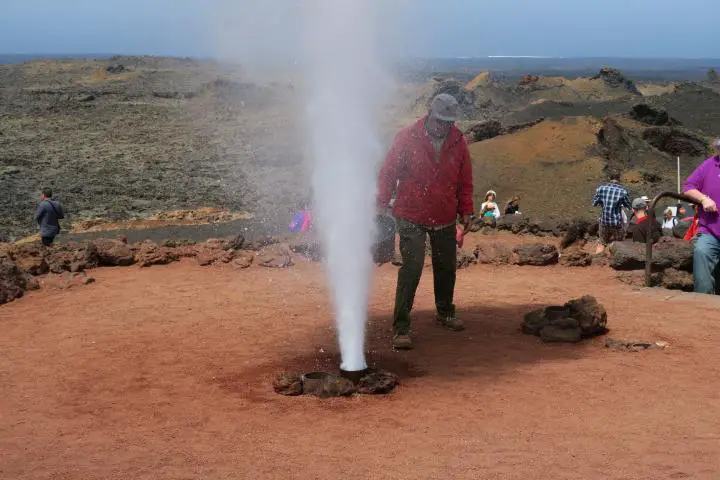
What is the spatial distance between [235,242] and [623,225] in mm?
5489

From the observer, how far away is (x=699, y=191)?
689 cm

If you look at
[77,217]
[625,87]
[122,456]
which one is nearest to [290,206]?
[77,217]

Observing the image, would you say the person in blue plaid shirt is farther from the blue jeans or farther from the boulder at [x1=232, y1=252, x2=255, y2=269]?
the boulder at [x1=232, y1=252, x2=255, y2=269]

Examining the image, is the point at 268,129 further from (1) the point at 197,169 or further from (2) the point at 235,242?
(2) the point at 235,242

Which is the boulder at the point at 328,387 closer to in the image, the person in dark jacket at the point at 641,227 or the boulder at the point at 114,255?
the boulder at the point at 114,255

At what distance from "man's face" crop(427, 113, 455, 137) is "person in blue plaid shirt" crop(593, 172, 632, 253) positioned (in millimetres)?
6189

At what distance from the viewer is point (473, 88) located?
144 ft

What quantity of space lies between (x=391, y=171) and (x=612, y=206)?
6.56 metres

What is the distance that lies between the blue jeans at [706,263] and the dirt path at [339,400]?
0.26m

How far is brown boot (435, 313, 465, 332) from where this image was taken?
21.5 feet

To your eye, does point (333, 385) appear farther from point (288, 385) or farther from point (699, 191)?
point (699, 191)

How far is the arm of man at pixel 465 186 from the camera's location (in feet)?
20.3

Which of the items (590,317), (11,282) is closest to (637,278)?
(590,317)

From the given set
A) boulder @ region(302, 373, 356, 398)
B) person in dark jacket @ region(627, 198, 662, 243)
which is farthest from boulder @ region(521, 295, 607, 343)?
person in dark jacket @ region(627, 198, 662, 243)
